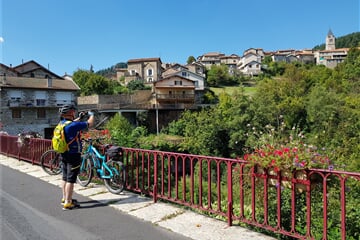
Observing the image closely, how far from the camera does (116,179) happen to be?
486cm

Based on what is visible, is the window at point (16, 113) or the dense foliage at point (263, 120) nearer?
the dense foliage at point (263, 120)

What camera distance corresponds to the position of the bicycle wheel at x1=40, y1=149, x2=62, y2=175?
6758 mm

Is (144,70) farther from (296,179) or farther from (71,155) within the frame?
(296,179)

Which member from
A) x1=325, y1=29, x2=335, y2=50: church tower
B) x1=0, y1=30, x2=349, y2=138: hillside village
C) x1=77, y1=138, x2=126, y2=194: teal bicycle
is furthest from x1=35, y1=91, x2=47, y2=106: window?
x1=325, y1=29, x2=335, y2=50: church tower

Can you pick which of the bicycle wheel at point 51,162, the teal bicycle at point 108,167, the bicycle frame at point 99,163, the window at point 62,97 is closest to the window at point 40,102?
the window at point 62,97

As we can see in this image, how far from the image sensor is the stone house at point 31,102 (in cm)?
3052

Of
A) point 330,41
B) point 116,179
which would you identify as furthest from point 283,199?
point 330,41

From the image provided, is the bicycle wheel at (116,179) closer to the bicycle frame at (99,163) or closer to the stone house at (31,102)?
the bicycle frame at (99,163)

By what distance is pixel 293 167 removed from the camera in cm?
282

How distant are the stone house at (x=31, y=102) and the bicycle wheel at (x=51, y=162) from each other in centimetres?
2722

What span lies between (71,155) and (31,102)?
32931mm

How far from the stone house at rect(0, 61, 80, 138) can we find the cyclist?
30496mm

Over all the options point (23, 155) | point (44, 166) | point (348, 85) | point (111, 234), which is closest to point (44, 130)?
point (23, 155)

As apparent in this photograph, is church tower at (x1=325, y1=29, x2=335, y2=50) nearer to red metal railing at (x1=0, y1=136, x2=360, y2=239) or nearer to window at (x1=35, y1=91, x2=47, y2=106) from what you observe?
window at (x1=35, y1=91, x2=47, y2=106)
